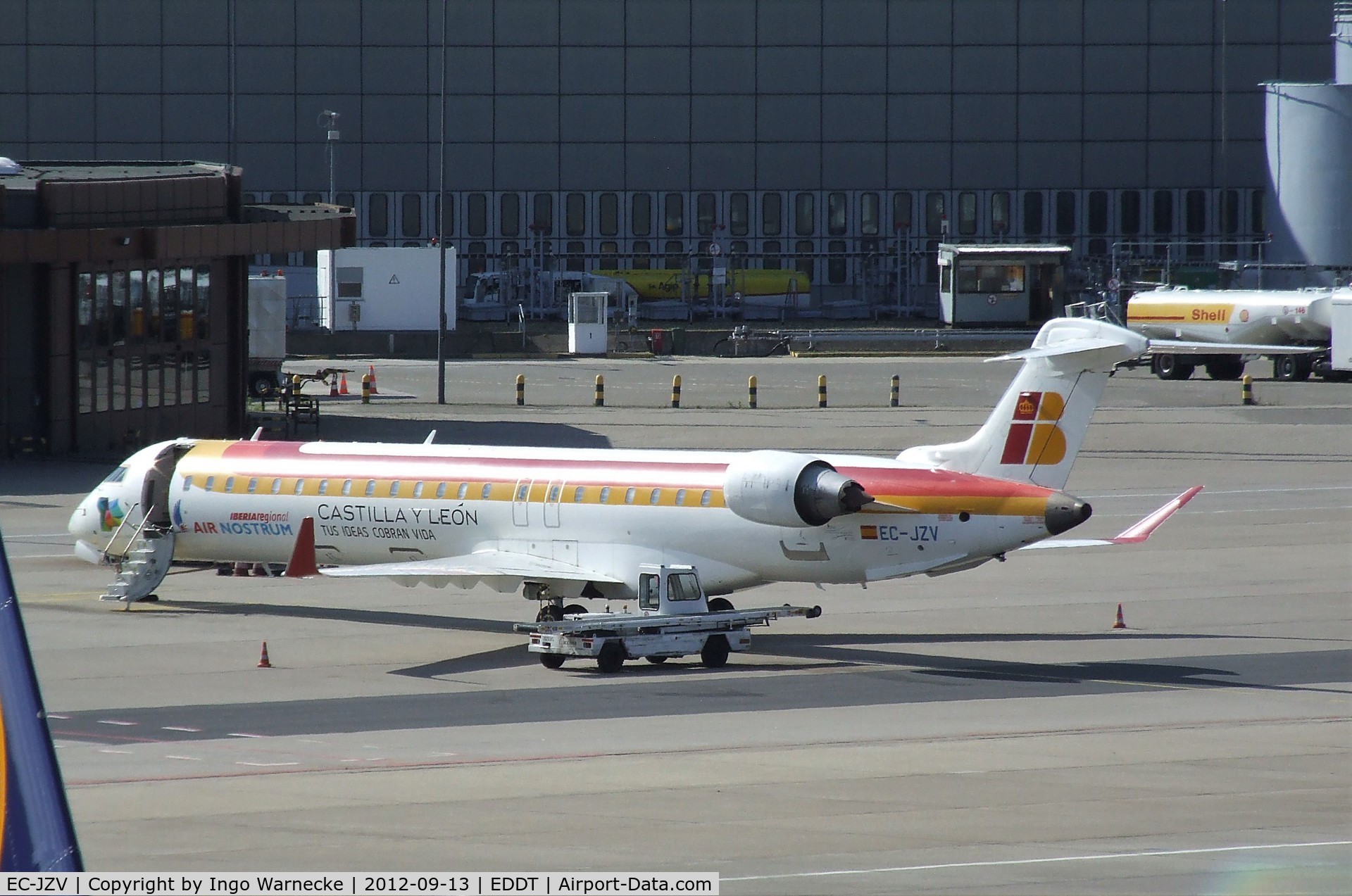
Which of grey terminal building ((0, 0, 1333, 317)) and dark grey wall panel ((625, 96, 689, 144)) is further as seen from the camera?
dark grey wall panel ((625, 96, 689, 144))

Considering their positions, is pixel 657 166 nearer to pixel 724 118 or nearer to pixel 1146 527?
pixel 724 118

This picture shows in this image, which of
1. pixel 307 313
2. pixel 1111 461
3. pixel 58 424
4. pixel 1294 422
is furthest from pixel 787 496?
pixel 307 313

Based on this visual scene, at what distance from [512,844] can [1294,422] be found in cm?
4802

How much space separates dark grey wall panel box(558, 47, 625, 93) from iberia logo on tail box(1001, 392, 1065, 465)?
76557mm

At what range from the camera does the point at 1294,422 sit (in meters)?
58.7

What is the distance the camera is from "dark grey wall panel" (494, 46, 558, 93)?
100062 mm

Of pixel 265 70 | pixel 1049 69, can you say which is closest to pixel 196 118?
pixel 265 70

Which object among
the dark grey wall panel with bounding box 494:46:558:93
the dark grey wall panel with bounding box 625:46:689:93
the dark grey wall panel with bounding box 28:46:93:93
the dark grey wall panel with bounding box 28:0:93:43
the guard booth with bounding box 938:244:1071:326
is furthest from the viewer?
the dark grey wall panel with bounding box 625:46:689:93

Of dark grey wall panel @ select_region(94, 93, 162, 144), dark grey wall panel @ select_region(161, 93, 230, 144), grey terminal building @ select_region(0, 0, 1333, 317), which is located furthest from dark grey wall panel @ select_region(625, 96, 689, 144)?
dark grey wall panel @ select_region(94, 93, 162, 144)

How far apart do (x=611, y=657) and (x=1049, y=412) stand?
7.72 m

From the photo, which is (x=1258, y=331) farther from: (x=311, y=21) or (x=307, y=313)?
(x=311, y=21)

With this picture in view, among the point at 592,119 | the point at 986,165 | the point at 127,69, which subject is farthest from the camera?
the point at 986,165

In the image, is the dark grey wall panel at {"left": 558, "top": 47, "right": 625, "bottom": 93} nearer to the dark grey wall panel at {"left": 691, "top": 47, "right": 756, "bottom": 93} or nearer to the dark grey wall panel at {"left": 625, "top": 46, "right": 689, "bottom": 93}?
the dark grey wall panel at {"left": 625, "top": 46, "right": 689, "bottom": 93}

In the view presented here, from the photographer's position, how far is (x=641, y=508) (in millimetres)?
27922
